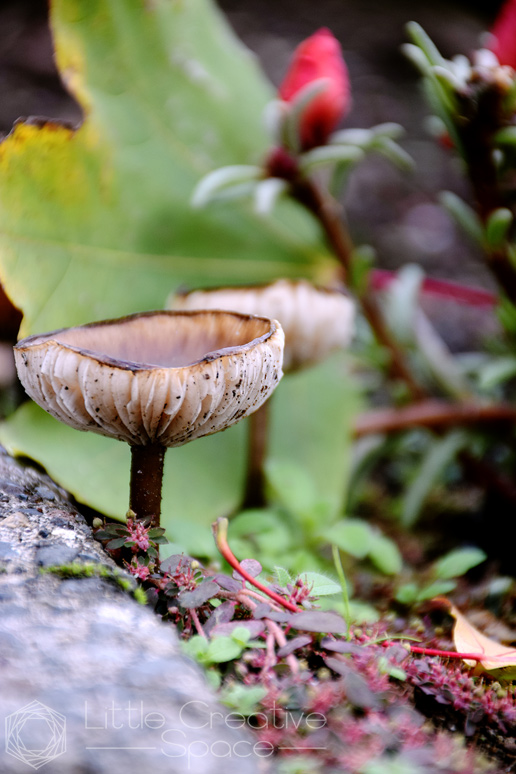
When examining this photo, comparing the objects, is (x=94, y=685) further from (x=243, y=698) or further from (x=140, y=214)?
(x=140, y=214)

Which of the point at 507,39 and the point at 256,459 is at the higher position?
the point at 507,39

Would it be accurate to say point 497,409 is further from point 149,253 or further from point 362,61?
point 362,61

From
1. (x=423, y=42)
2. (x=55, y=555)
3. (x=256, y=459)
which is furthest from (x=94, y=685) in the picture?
(x=423, y=42)

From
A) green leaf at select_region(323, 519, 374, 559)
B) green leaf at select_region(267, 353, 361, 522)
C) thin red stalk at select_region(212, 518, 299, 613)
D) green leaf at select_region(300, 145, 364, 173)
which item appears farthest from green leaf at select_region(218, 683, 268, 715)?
green leaf at select_region(300, 145, 364, 173)

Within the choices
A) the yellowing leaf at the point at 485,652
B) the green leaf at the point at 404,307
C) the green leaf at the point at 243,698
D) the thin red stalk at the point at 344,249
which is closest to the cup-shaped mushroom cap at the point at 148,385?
the green leaf at the point at 243,698

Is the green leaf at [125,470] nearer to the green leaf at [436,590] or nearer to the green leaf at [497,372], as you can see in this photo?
the green leaf at [436,590]
